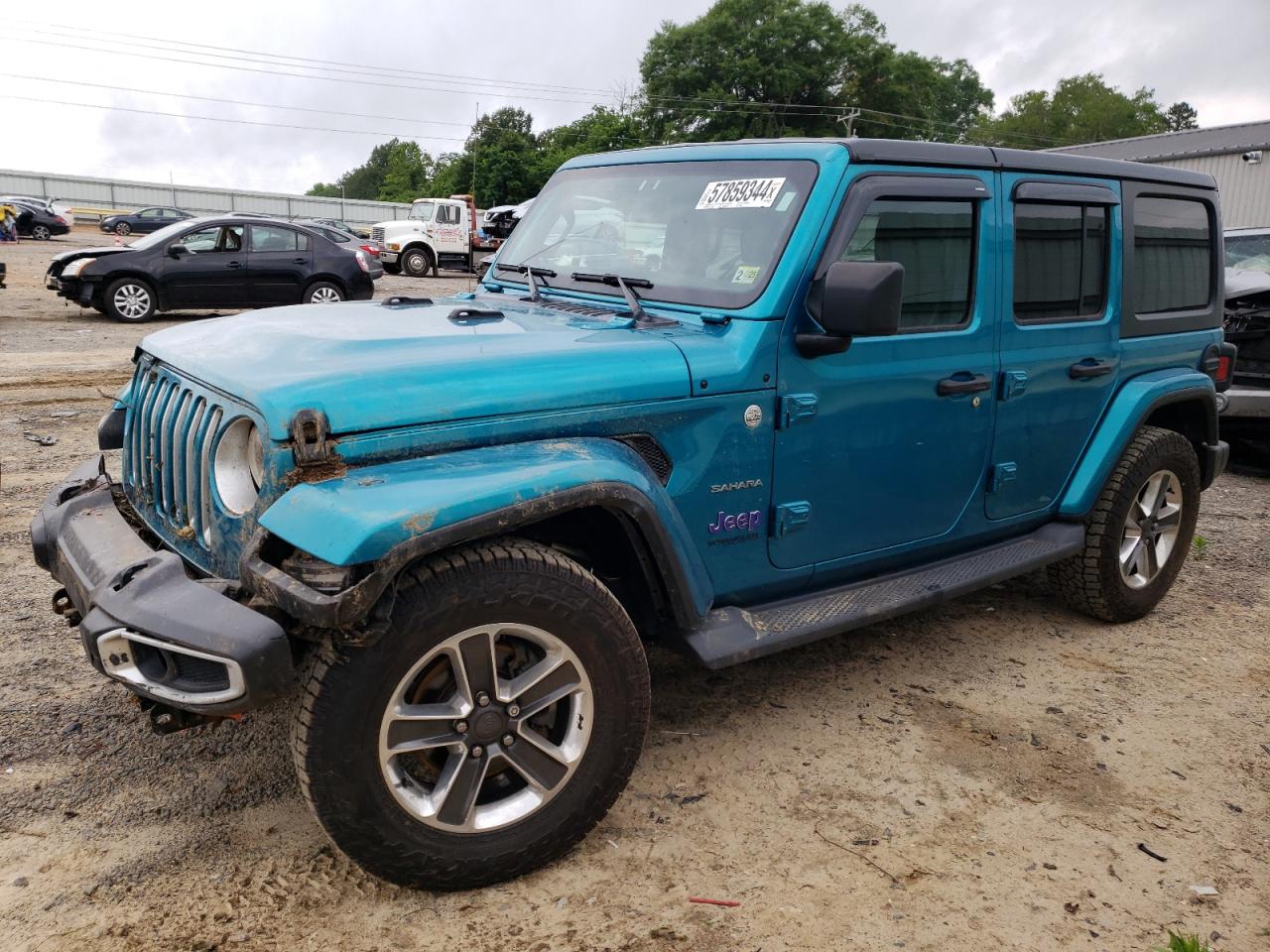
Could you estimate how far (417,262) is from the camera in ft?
83.9

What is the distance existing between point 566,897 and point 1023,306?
2.76 meters

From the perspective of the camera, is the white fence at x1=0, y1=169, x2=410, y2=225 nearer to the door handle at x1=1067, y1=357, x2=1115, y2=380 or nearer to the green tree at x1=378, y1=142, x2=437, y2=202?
the green tree at x1=378, y1=142, x2=437, y2=202

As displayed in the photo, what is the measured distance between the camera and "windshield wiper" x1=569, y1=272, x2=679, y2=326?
332 cm

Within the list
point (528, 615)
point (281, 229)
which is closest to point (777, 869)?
point (528, 615)

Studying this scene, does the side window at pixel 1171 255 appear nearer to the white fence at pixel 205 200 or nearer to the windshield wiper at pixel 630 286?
the windshield wiper at pixel 630 286

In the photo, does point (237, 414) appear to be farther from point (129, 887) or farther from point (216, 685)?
point (129, 887)

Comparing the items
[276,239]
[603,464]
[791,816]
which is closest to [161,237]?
[276,239]

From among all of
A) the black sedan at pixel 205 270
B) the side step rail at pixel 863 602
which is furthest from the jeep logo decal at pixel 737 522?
the black sedan at pixel 205 270

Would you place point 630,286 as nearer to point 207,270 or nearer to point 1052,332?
point 1052,332

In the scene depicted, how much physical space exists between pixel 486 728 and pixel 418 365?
0.96 metres

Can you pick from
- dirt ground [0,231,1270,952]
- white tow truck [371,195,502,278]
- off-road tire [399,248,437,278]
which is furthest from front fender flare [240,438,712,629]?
off-road tire [399,248,437,278]

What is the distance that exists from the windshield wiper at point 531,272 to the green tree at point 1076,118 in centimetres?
8009

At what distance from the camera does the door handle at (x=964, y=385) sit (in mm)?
3605

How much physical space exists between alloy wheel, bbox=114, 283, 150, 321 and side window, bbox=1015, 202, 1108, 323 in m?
13.0
